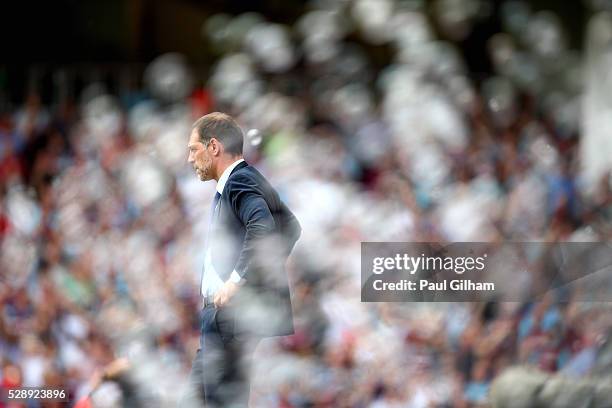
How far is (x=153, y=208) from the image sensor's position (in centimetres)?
516

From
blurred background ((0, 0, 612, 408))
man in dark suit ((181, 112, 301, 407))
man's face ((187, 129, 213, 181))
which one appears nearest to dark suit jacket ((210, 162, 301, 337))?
man in dark suit ((181, 112, 301, 407))

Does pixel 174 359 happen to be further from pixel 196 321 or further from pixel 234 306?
pixel 234 306

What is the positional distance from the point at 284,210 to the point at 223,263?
0.98ft

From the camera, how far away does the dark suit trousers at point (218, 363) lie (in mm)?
4266

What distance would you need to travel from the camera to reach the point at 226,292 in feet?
13.6

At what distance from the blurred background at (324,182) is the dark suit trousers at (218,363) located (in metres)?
0.27

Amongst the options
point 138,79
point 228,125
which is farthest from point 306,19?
point 228,125

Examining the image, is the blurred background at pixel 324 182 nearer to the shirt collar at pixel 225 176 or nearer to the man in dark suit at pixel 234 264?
the man in dark suit at pixel 234 264

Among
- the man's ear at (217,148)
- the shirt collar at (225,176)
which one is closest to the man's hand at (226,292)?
the shirt collar at (225,176)

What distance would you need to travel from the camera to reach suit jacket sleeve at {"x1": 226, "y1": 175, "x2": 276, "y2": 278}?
4082mm

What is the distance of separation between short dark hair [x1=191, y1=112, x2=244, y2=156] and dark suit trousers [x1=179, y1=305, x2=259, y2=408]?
525 mm

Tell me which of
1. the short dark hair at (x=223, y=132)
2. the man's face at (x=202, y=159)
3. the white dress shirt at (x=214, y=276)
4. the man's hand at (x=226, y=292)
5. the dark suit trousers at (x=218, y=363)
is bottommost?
the dark suit trousers at (x=218, y=363)

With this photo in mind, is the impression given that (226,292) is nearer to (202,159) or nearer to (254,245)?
(254,245)

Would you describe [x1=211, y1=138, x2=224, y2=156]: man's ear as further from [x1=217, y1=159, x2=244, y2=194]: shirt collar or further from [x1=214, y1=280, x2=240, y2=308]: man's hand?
[x1=214, y1=280, x2=240, y2=308]: man's hand
